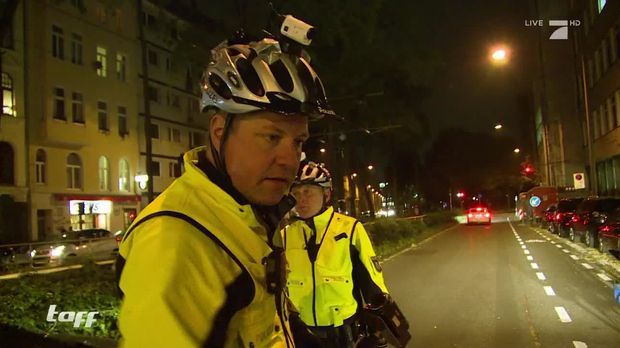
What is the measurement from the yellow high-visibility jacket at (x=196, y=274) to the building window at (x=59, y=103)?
34.5 m

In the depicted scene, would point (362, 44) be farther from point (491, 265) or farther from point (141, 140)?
point (141, 140)

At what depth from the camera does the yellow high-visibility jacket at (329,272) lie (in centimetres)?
364

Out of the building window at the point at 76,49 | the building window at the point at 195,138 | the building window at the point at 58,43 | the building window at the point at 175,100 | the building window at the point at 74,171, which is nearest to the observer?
the building window at the point at 58,43

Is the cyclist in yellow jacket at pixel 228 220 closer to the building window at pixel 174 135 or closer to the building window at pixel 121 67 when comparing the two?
the building window at pixel 121 67

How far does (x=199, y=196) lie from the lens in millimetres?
1624

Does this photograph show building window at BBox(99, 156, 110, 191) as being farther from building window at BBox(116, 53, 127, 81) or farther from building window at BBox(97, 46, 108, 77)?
building window at BBox(116, 53, 127, 81)

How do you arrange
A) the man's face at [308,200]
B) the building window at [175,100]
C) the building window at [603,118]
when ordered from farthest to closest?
the building window at [175,100], the building window at [603,118], the man's face at [308,200]

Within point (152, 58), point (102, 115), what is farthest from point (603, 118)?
point (102, 115)

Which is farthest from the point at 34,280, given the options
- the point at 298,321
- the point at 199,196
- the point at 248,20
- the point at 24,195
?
the point at 24,195

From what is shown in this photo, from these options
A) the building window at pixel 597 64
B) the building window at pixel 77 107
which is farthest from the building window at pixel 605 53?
the building window at pixel 77 107

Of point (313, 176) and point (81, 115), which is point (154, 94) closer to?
point (81, 115)

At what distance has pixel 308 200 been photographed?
397 centimetres

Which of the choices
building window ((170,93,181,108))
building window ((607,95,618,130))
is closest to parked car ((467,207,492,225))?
building window ((607,95,618,130))

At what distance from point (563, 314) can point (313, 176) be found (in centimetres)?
697
